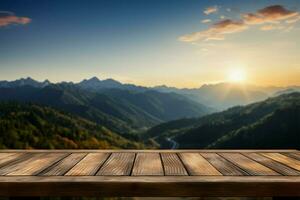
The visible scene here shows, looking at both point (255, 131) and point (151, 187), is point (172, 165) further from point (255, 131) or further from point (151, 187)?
point (255, 131)

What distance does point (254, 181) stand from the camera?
2.47 meters

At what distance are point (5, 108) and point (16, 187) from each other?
96.1m

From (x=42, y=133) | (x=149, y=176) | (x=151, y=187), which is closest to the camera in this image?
(x=151, y=187)

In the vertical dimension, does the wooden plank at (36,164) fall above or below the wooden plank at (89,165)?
above

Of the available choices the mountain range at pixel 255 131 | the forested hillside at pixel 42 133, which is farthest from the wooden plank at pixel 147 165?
the mountain range at pixel 255 131

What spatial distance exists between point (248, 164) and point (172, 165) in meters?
0.72

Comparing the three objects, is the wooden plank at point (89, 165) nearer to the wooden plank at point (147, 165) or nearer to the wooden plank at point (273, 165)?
the wooden plank at point (147, 165)

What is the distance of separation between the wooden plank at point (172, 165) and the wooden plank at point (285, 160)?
1.01 metres

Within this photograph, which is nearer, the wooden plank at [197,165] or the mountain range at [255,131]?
the wooden plank at [197,165]

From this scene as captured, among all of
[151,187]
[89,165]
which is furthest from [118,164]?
[151,187]

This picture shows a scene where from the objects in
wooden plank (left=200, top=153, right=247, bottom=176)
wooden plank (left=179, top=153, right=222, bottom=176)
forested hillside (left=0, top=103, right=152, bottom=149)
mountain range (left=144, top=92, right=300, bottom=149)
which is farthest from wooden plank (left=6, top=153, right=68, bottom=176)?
mountain range (left=144, top=92, right=300, bottom=149)

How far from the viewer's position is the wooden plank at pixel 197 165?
276cm

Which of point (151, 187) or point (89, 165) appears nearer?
point (151, 187)

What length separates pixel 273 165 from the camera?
3.09 meters
